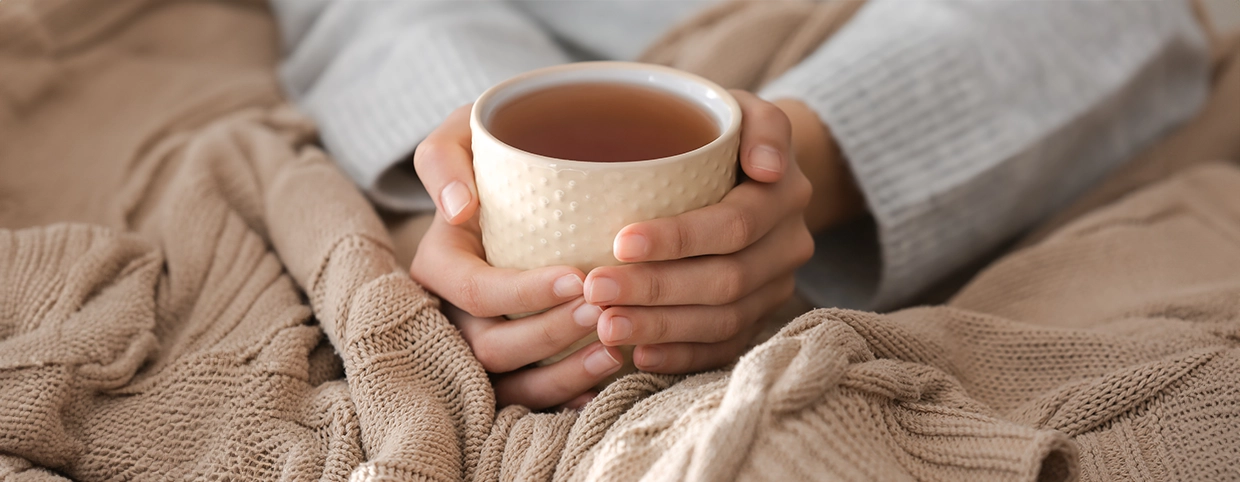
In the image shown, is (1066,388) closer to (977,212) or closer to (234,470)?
(977,212)

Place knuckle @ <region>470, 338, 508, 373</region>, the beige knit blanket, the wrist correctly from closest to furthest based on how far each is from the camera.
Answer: the beige knit blanket < knuckle @ <region>470, 338, 508, 373</region> < the wrist

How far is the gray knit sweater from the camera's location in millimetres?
654

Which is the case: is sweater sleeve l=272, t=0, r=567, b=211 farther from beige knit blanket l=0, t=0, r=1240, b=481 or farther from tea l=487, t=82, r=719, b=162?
tea l=487, t=82, r=719, b=162

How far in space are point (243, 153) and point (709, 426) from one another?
49 cm


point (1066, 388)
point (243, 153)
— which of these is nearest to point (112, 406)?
point (243, 153)

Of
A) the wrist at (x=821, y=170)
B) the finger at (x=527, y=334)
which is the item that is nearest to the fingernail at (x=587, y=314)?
the finger at (x=527, y=334)

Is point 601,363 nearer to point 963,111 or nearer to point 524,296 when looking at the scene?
point 524,296

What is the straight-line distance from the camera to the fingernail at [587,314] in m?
0.42

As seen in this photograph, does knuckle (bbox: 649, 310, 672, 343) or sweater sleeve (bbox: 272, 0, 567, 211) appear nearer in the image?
knuckle (bbox: 649, 310, 672, 343)

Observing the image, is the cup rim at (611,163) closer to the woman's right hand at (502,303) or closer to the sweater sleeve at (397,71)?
the woman's right hand at (502,303)

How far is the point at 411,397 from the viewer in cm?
42

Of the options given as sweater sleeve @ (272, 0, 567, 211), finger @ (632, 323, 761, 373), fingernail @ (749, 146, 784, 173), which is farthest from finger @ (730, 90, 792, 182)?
sweater sleeve @ (272, 0, 567, 211)

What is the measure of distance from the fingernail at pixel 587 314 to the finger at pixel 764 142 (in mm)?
117

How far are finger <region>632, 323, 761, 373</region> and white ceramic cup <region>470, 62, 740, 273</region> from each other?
0.06 m
